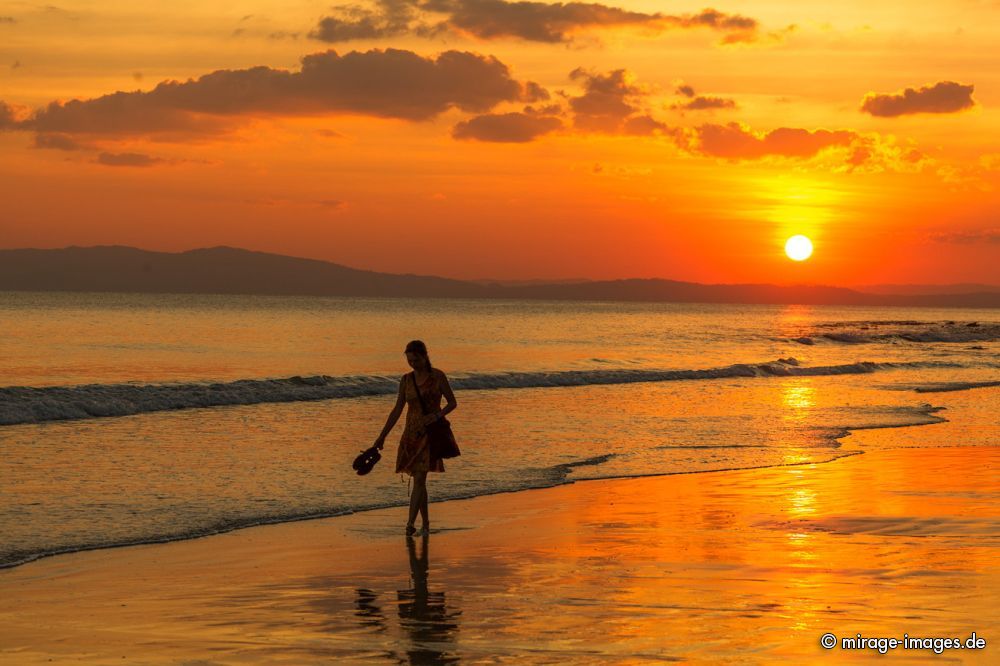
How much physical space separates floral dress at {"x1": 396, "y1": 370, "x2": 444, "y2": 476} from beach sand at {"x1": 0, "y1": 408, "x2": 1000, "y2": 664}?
2.30ft

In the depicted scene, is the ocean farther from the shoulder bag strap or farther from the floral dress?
the shoulder bag strap

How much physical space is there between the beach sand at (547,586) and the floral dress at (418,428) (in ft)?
2.30

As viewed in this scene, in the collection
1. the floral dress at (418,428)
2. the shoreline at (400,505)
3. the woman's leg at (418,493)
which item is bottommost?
the shoreline at (400,505)

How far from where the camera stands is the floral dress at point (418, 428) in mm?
12156

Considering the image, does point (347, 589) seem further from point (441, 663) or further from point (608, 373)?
point (608, 373)

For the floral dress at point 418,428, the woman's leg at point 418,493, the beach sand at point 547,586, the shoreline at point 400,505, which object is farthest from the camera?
the floral dress at point 418,428

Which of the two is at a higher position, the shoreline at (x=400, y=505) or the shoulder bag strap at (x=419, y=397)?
the shoulder bag strap at (x=419, y=397)

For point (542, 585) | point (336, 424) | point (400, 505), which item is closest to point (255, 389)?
point (336, 424)

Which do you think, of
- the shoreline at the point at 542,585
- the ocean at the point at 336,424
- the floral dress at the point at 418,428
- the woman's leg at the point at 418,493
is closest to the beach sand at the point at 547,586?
the shoreline at the point at 542,585

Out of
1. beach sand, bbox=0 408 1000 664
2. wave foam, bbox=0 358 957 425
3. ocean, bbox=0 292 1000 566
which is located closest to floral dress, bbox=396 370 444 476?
beach sand, bbox=0 408 1000 664

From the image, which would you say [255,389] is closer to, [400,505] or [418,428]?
[400,505]

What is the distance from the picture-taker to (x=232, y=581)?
954 cm

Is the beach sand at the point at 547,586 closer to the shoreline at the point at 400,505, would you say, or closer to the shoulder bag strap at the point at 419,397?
the shoreline at the point at 400,505

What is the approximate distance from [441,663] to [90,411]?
63.8 feet
